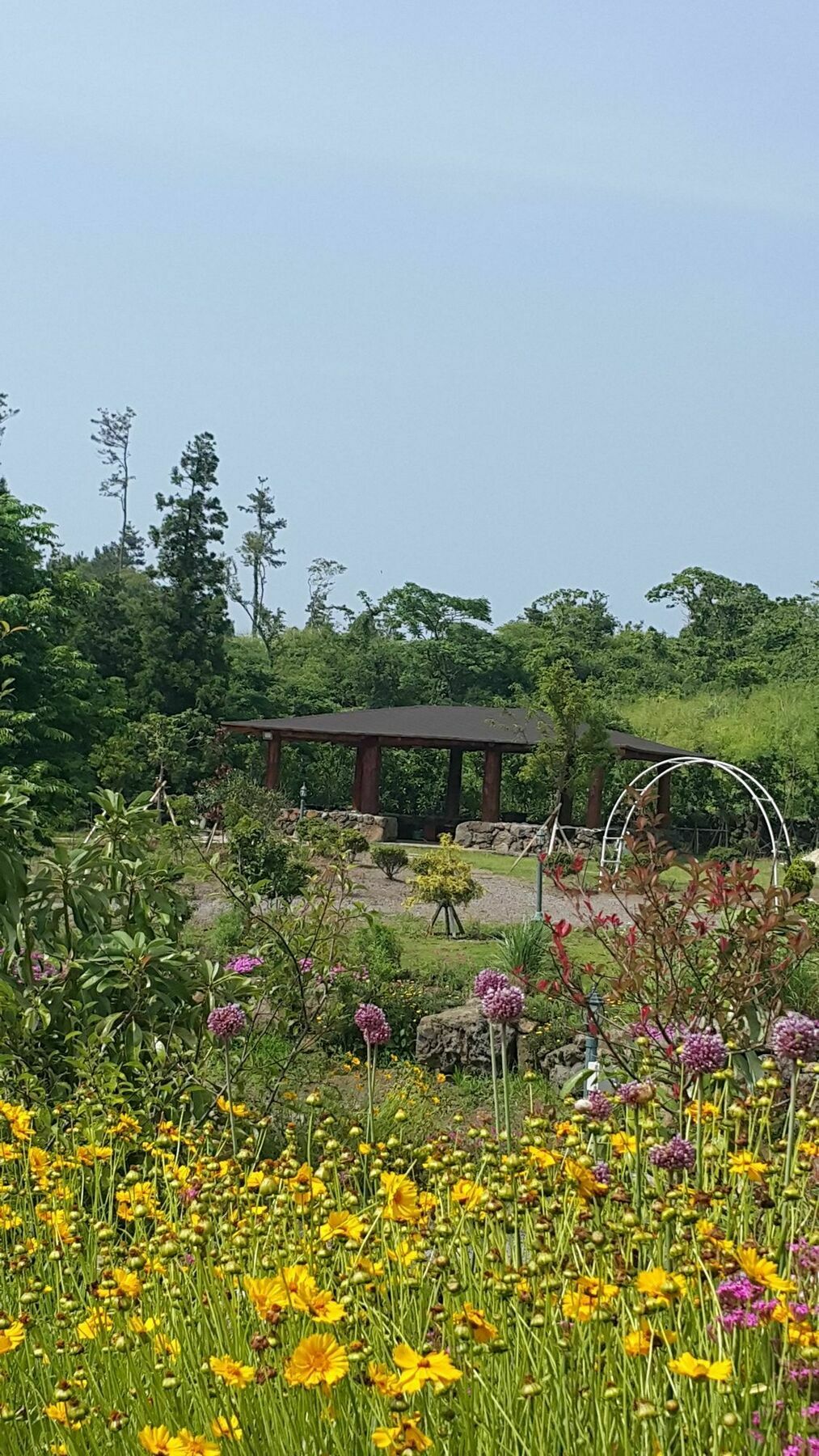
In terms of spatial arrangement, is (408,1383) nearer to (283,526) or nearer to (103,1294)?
(103,1294)

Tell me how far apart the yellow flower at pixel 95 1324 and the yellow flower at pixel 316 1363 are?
0.48m

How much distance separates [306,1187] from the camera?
1968 mm

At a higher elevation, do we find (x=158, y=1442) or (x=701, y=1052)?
(x=701, y=1052)

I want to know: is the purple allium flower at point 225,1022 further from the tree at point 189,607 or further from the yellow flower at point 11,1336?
the tree at point 189,607

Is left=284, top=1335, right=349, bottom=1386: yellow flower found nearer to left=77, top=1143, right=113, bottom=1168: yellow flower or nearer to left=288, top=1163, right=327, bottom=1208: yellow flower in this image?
left=288, top=1163, right=327, bottom=1208: yellow flower

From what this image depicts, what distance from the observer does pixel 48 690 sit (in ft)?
64.2

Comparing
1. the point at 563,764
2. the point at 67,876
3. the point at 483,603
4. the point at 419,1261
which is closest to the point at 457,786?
the point at 563,764

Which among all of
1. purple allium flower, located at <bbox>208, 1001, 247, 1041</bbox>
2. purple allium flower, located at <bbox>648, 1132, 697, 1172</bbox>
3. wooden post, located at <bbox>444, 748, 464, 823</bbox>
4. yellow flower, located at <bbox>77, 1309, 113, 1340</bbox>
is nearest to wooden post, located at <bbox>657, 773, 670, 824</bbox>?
wooden post, located at <bbox>444, 748, 464, 823</bbox>

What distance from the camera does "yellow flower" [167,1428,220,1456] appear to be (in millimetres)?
1251

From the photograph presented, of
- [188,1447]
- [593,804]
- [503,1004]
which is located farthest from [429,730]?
[188,1447]

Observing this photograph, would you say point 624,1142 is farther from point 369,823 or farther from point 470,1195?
point 369,823

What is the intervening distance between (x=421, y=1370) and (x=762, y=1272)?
377mm

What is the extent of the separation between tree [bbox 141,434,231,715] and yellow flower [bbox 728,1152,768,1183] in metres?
29.1

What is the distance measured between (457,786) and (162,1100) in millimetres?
22834
